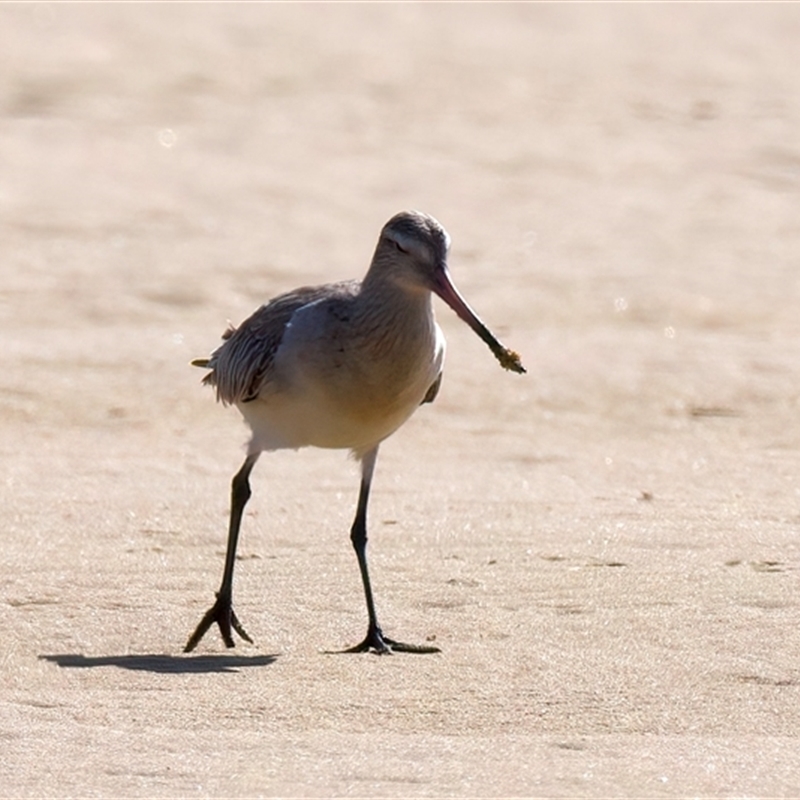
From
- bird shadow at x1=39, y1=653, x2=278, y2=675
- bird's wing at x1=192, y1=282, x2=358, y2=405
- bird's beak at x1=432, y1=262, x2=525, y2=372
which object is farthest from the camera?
bird's wing at x1=192, y1=282, x2=358, y2=405

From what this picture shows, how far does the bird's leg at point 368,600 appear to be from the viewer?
6902mm

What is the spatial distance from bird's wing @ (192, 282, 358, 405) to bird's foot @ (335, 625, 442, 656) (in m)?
1.03

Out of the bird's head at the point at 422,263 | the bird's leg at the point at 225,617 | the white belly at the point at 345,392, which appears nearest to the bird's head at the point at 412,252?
the bird's head at the point at 422,263

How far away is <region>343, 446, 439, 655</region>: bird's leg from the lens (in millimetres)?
6902

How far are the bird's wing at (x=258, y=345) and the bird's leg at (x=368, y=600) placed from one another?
1.84ft

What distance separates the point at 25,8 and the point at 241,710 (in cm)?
1596

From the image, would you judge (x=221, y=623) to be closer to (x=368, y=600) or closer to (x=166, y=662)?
(x=166, y=662)

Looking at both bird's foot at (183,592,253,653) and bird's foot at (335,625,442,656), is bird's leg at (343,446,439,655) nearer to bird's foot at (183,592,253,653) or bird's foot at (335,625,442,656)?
bird's foot at (335,625,442,656)

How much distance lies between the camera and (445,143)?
60.2 ft

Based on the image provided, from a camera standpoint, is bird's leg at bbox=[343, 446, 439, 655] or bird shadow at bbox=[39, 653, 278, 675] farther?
bird's leg at bbox=[343, 446, 439, 655]

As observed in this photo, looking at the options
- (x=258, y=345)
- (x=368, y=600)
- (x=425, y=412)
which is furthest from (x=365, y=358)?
(x=425, y=412)

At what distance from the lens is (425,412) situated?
11453 millimetres

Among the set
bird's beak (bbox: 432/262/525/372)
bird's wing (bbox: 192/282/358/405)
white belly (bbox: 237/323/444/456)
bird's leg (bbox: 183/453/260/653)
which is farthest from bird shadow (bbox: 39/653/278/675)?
bird's beak (bbox: 432/262/525/372)

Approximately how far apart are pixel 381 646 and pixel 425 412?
465 centimetres
